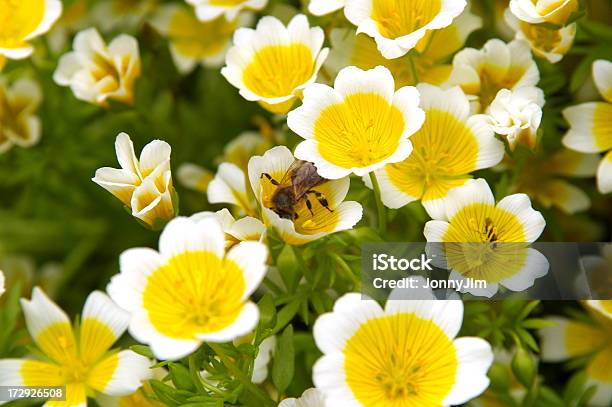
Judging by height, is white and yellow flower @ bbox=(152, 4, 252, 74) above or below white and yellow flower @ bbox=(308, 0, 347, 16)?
below

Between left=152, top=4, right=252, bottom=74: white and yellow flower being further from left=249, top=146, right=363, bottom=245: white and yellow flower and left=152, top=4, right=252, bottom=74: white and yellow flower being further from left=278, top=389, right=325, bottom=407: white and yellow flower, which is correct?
left=278, top=389, right=325, bottom=407: white and yellow flower

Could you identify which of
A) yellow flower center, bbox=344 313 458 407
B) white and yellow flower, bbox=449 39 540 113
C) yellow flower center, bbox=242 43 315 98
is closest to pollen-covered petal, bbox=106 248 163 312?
yellow flower center, bbox=344 313 458 407

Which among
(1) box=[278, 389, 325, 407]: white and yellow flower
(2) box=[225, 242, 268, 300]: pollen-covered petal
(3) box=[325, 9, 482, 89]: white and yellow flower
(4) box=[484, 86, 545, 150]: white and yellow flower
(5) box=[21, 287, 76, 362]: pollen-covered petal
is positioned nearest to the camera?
(2) box=[225, 242, 268, 300]: pollen-covered petal

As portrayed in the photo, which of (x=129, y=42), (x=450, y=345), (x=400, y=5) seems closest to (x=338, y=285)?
(x=450, y=345)

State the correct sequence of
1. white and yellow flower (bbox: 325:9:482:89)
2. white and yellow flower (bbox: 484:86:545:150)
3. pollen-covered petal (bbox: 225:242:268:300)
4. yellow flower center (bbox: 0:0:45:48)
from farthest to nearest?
yellow flower center (bbox: 0:0:45:48) → white and yellow flower (bbox: 325:9:482:89) → white and yellow flower (bbox: 484:86:545:150) → pollen-covered petal (bbox: 225:242:268:300)

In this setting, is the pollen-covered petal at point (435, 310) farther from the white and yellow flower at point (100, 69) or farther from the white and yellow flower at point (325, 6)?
the white and yellow flower at point (100, 69)

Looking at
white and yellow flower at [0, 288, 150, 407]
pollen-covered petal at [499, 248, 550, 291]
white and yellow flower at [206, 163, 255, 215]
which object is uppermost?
white and yellow flower at [206, 163, 255, 215]

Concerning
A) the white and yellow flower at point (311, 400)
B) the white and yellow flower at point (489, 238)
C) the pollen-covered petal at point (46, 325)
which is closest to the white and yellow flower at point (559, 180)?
the white and yellow flower at point (489, 238)
